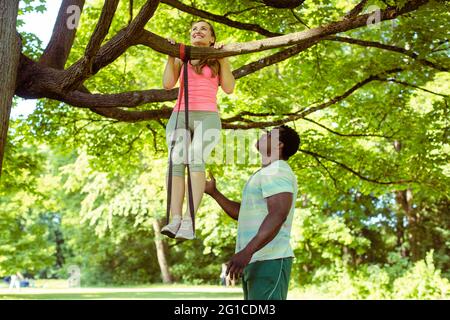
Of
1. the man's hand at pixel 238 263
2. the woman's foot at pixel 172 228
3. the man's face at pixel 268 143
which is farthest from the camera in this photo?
the woman's foot at pixel 172 228

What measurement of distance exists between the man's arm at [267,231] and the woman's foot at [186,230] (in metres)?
0.96

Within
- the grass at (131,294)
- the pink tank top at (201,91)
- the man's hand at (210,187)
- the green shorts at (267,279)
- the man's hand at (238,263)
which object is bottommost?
the grass at (131,294)

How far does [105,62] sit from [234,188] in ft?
50.1

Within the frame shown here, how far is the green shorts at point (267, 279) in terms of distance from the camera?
10.3ft

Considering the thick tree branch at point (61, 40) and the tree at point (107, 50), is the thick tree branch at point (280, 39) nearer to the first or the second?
the tree at point (107, 50)

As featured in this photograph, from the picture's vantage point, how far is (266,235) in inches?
119

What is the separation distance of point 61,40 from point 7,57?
133 cm

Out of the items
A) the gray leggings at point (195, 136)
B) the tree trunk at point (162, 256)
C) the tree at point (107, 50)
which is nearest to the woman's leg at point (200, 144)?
the gray leggings at point (195, 136)

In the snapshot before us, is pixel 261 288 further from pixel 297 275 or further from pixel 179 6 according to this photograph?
pixel 297 275

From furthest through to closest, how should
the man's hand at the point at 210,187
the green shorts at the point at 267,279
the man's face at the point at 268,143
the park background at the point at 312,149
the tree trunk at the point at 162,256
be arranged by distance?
the tree trunk at the point at 162,256
the park background at the point at 312,149
the man's hand at the point at 210,187
the man's face at the point at 268,143
the green shorts at the point at 267,279

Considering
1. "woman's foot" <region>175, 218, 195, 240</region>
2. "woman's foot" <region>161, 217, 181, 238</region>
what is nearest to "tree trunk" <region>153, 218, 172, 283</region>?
"woman's foot" <region>161, 217, 181, 238</region>

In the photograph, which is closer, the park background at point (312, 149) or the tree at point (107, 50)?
the tree at point (107, 50)

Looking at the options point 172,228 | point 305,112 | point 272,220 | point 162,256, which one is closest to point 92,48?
point 172,228

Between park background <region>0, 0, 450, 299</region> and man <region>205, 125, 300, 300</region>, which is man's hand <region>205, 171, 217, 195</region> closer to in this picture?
man <region>205, 125, 300, 300</region>
